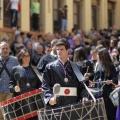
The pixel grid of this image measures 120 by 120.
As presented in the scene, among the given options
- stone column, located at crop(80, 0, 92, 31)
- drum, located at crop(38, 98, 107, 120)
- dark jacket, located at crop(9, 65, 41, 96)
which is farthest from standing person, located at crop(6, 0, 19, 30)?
drum, located at crop(38, 98, 107, 120)

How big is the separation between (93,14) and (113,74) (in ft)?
63.9

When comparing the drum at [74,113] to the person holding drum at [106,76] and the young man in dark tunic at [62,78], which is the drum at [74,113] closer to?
the young man in dark tunic at [62,78]

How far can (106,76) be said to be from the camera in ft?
27.6

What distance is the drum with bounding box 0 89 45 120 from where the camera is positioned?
7211 mm

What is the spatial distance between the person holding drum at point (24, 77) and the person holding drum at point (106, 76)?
1.28 metres

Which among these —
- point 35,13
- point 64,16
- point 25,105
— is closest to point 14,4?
point 35,13

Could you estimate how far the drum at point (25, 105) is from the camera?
7.21 meters

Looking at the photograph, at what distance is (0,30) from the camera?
17984 millimetres

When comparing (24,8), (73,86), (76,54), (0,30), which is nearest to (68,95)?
(73,86)

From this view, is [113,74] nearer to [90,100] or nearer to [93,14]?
[90,100]

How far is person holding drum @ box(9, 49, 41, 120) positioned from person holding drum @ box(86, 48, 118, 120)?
1.28 m

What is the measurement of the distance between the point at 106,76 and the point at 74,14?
17561mm

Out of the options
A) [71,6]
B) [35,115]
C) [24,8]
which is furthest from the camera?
[71,6]

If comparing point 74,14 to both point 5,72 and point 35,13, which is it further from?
point 5,72
